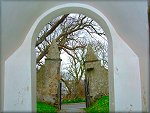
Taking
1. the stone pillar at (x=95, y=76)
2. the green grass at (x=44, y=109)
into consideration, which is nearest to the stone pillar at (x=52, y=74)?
the green grass at (x=44, y=109)

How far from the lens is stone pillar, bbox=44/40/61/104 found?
13.2m

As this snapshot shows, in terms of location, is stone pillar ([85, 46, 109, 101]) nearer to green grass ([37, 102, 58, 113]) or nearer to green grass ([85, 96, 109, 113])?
green grass ([85, 96, 109, 113])

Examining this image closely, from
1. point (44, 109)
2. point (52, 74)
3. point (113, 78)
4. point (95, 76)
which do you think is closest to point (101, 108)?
point (44, 109)

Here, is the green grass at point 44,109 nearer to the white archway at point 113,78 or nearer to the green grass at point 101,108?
the green grass at point 101,108

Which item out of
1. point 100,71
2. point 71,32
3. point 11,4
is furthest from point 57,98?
point 11,4

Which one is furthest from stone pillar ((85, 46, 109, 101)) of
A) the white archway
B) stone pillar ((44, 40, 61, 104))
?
the white archway

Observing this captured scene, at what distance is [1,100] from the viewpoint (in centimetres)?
555

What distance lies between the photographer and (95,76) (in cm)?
1383

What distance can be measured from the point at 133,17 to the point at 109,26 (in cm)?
80

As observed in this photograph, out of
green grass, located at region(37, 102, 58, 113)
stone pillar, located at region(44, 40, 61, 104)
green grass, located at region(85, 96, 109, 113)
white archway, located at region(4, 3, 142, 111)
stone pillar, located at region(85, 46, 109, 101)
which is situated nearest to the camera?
white archway, located at region(4, 3, 142, 111)

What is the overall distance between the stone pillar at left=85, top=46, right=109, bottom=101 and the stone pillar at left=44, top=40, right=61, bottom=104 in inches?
63.0

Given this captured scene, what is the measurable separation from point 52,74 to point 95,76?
86.6 inches

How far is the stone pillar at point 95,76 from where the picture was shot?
13.5 m

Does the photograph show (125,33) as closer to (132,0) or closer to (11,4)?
(132,0)
